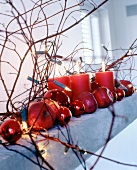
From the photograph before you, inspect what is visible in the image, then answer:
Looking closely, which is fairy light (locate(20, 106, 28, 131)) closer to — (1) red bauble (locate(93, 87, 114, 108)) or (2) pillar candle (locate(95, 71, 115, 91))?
(1) red bauble (locate(93, 87, 114, 108))

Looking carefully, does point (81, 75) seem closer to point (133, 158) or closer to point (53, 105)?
point (53, 105)

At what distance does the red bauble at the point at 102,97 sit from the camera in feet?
2.80

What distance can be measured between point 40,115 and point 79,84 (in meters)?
0.30

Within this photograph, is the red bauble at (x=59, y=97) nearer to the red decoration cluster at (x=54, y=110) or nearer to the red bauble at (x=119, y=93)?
the red decoration cluster at (x=54, y=110)

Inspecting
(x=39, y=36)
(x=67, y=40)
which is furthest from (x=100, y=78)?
(x=67, y=40)

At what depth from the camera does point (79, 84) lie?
0.88 meters

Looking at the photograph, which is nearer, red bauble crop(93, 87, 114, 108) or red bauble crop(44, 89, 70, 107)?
red bauble crop(44, 89, 70, 107)

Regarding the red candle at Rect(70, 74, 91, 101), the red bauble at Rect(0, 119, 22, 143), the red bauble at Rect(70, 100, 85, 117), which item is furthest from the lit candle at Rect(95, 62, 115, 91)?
the red bauble at Rect(0, 119, 22, 143)

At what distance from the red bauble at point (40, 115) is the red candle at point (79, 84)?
0.92ft

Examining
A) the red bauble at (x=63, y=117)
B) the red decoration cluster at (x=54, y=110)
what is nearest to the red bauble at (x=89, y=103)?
the red decoration cluster at (x=54, y=110)

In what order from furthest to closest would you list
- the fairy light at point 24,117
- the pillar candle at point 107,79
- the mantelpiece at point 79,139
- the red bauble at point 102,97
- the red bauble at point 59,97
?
the pillar candle at point 107,79
the red bauble at point 102,97
the red bauble at point 59,97
the fairy light at point 24,117
the mantelpiece at point 79,139

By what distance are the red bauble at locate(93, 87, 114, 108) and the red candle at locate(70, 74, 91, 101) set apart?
1.5 inches

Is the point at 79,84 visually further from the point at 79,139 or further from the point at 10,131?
the point at 10,131

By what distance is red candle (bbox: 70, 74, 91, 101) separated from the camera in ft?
2.88
